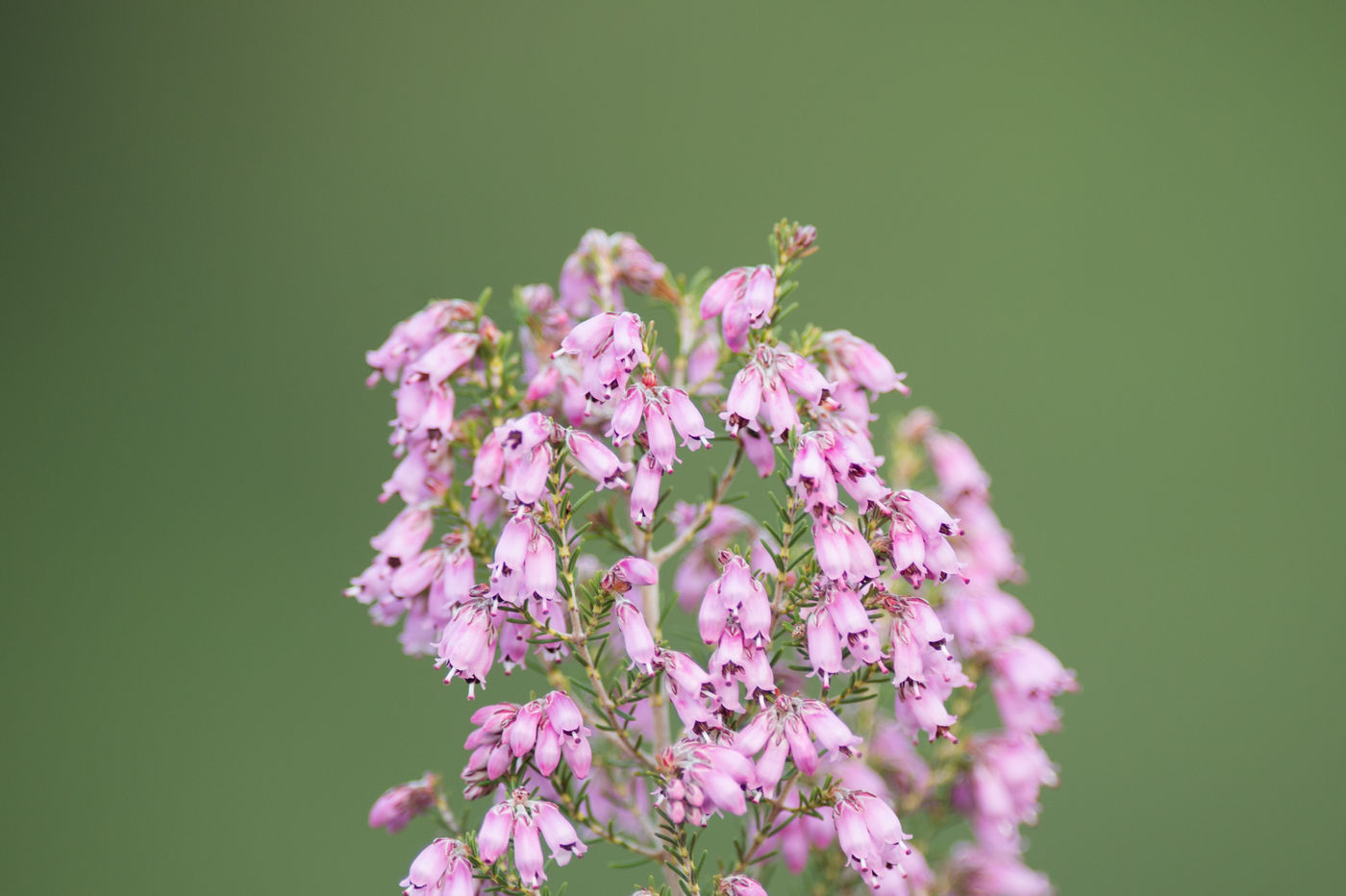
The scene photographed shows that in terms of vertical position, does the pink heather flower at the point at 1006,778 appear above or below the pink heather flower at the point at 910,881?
above

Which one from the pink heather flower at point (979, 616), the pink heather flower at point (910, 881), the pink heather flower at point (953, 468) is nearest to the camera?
the pink heather flower at point (910, 881)

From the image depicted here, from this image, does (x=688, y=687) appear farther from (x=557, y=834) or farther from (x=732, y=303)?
(x=732, y=303)

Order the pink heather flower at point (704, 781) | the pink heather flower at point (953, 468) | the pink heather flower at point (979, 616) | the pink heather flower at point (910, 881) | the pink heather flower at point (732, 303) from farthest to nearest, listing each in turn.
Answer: the pink heather flower at point (953, 468) → the pink heather flower at point (979, 616) → the pink heather flower at point (910, 881) → the pink heather flower at point (732, 303) → the pink heather flower at point (704, 781)

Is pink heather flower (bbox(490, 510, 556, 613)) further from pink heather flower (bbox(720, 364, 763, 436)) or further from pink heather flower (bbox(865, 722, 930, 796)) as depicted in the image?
pink heather flower (bbox(865, 722, 930, 796))

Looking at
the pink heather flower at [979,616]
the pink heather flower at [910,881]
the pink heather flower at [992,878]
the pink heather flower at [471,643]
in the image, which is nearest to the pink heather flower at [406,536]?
the pink heather flower at [471,643]

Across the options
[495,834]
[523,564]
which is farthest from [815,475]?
[495,834]

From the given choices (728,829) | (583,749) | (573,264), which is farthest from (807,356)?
(728,829)

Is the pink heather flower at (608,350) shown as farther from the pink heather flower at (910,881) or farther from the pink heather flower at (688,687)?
the pink heather flower at (910,881)
